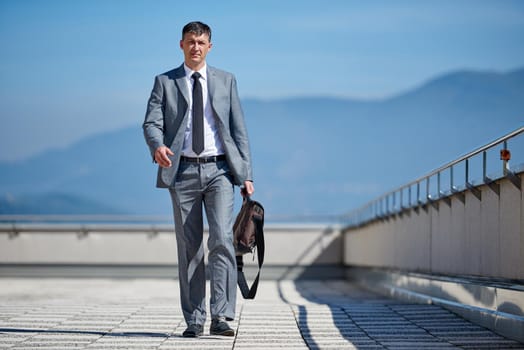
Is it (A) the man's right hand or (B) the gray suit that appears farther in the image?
(B) the gray suit

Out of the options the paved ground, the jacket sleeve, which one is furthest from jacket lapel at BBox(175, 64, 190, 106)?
the paved ground

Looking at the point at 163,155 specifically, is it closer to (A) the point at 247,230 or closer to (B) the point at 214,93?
(B) the point at 214,93

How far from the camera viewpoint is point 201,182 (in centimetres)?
630

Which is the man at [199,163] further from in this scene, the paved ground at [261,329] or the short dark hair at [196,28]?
the paved ground at [261,329]

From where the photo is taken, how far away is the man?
6273mm

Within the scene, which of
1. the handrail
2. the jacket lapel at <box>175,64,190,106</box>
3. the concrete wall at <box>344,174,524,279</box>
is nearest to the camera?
the jacket lapel at <box>175,64,190,106</box>

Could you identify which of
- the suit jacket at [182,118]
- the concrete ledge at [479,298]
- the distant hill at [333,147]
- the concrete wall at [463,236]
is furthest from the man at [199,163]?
the distant hill at [333,147]

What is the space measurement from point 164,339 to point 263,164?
162 meters

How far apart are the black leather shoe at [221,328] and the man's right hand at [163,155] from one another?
0.94 metres

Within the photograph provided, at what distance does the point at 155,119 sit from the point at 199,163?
37cm

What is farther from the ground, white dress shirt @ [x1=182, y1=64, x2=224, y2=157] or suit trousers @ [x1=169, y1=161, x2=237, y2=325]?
white dress shirt @ [x1=182, y1=64, x2=224, y2=157]

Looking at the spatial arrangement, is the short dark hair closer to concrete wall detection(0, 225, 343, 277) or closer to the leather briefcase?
the leather briefcase

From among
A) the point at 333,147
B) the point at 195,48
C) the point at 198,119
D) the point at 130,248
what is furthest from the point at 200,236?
the point at 333,147

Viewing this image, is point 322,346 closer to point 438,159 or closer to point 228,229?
point 228,229
